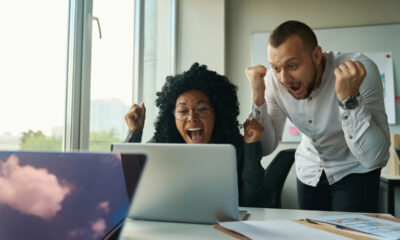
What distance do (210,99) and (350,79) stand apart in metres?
0.66

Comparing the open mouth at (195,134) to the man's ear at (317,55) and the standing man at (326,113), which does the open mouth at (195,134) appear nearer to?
the standing man at (326,113)

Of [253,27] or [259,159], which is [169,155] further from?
[253,27]

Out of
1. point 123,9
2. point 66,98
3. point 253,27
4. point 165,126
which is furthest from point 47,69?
point 253,27

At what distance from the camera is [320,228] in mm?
840

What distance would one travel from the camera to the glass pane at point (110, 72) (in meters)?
1.90

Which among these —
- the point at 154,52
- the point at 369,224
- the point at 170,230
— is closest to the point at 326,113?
the point at 369,224

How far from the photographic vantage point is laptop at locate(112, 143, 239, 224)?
2.84ft

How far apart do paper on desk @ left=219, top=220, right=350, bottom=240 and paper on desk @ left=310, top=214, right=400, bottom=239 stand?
9cm

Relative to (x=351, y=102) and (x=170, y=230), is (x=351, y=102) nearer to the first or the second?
(x=351, y=102)

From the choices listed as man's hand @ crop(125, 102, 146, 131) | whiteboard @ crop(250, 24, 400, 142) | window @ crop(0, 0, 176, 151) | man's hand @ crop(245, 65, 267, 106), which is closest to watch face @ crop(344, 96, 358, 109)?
man's hand @ crop(245, 65, 267, 106)

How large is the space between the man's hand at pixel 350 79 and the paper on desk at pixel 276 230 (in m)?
0.63

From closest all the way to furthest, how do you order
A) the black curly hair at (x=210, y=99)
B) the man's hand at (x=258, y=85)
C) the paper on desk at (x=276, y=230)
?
the paper on desk at (x=276, y=230) < the man's hand at (x=258, y=85) < the black curly hair at (x=210, y=99)

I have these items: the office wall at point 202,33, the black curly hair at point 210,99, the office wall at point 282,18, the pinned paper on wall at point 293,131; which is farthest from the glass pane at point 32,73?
the pinned paper on wall at point 293,131

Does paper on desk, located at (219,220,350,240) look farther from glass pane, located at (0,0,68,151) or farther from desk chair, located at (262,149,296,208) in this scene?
desk chair, located at (262,149,296,208)
